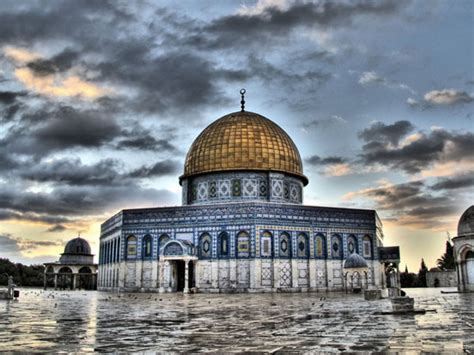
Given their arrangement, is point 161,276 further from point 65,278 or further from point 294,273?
point 65,278

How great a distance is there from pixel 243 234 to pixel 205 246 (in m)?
2.90

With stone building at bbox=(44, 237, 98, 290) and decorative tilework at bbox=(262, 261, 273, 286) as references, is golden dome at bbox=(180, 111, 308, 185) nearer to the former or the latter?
decorative tilework at bbox=(262, 261, 273, 286)

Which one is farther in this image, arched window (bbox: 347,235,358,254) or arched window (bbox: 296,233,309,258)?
arched window (bbox: 347,235,358,254)

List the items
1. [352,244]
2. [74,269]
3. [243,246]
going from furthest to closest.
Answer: [74,269], [352,244], [243,246]

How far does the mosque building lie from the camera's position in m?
35.0

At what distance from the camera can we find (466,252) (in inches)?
1148

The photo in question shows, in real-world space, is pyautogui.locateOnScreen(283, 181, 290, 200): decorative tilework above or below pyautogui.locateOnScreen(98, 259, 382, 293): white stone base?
above

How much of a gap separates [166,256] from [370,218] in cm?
1518

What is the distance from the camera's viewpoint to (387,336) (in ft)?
24.2

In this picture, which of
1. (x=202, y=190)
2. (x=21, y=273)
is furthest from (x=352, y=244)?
(x=21, y=273)

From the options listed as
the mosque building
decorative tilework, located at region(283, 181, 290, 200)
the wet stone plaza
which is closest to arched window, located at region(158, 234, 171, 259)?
the mosque building

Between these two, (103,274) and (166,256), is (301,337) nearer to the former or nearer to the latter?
(166,256)

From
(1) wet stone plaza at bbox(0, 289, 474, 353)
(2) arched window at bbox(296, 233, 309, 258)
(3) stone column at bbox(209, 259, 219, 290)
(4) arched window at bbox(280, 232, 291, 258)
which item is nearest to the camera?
(1) wet stone plaza at bbox(0, 289, 474, 353)

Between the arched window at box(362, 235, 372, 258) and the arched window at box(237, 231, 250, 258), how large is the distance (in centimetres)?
899
